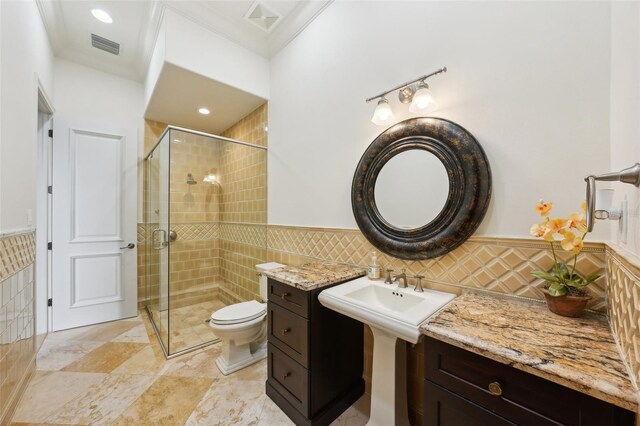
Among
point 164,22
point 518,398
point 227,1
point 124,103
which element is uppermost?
point 227,1

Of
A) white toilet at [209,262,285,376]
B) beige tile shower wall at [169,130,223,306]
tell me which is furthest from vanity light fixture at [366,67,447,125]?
beige tile shower wall at [169,130,223,306]

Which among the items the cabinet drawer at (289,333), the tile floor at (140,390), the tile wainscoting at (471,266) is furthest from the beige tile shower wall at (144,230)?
the tile wainscoting at (471,266)

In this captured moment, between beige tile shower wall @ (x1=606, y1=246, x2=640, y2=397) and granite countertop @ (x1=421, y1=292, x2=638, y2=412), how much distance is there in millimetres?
A: 39

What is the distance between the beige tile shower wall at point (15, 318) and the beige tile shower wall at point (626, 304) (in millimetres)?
2759

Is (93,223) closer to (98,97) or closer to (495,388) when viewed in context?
(98,97)

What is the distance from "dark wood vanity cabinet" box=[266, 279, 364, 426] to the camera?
4.82 feet

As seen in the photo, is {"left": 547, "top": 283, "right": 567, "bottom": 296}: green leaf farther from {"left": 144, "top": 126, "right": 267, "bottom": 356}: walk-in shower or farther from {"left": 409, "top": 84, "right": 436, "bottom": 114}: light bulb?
{"left": 144, "top": 126, "right": 267, "bottom": 356}: walk-in shower

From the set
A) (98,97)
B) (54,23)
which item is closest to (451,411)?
(54,23)

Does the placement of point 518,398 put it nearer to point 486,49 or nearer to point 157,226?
point 486,49

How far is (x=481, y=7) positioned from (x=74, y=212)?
3987mm

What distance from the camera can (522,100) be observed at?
1.20 m

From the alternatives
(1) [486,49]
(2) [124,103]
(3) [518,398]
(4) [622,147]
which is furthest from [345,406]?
(2) [124,103]

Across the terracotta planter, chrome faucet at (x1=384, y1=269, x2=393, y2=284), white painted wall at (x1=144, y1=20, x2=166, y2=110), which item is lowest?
chrome faucet at (x1=384, y1=269, x2=393, y2=284)

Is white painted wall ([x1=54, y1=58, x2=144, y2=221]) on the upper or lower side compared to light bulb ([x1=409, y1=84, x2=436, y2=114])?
upper
